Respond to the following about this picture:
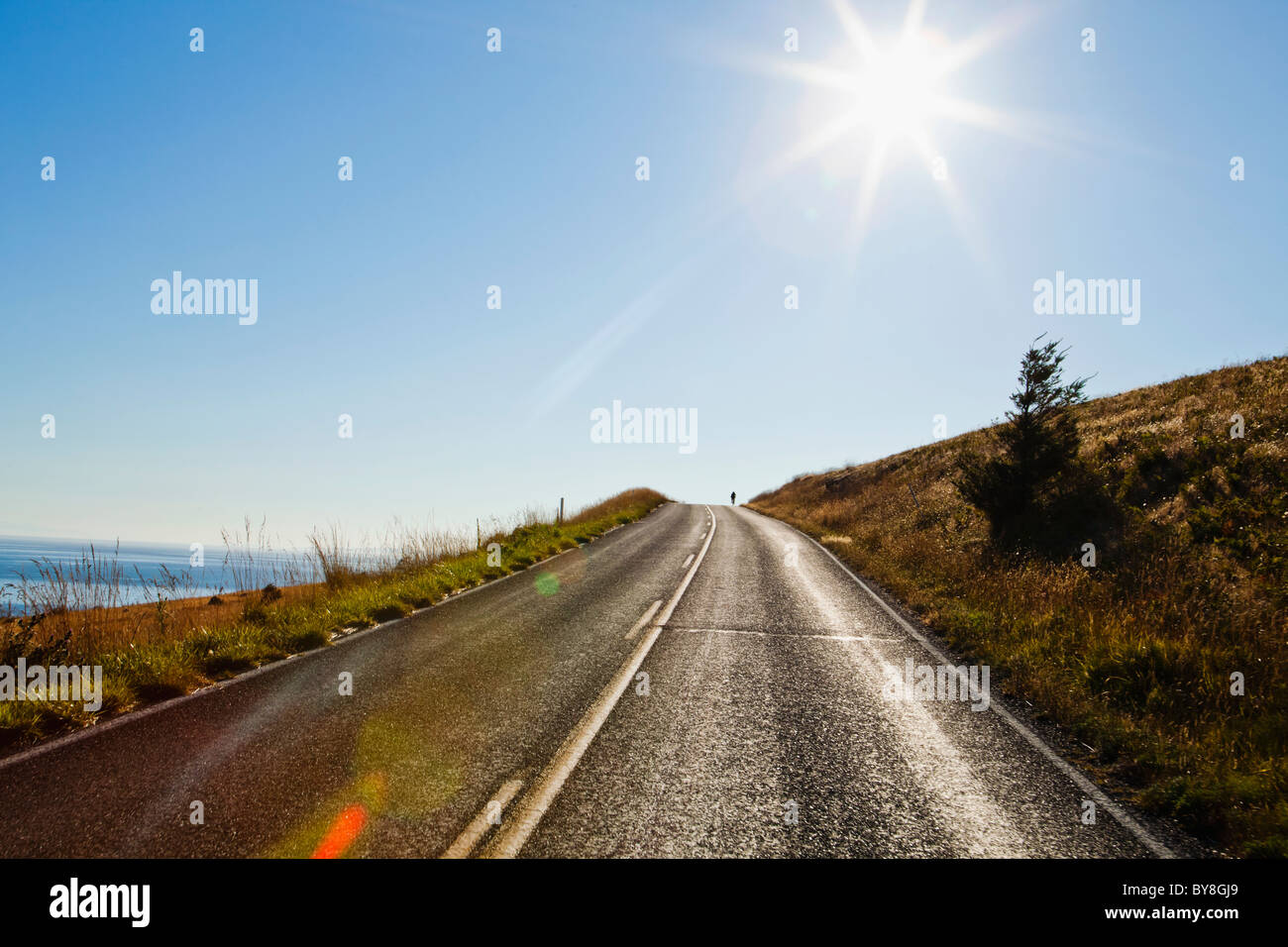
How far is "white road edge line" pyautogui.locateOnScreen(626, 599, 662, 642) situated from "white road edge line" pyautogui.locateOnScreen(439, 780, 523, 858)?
173 inches

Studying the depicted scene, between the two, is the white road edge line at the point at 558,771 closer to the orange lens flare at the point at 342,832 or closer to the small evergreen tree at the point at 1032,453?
the orange lens flare at the point at 342,832

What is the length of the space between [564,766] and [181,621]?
6852 millimetres

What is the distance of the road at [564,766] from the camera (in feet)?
11.3

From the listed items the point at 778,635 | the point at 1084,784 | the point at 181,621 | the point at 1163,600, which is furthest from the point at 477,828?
the point at 1163,600

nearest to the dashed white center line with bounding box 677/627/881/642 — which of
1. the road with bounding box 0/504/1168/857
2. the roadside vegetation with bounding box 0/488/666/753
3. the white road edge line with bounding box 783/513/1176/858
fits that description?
the road with bounding box 0/504/1168/857

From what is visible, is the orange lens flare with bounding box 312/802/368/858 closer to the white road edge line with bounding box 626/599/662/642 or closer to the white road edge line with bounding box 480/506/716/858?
the white road edge line with bounding box 480/506/716/858

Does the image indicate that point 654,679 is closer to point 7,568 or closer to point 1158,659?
point 1158,659

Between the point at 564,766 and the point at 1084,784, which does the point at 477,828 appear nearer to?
the point at 564,766

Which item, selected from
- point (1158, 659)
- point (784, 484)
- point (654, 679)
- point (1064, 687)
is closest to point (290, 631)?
point (654, 679)

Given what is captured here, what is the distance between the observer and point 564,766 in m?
4.40

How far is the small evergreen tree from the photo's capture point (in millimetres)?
14938

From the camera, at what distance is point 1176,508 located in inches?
489

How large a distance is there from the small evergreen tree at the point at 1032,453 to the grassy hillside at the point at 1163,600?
937 mm
